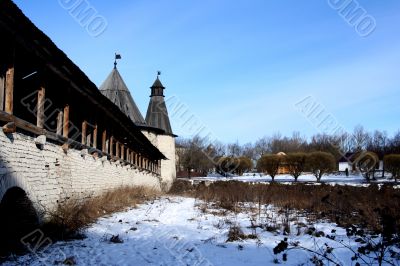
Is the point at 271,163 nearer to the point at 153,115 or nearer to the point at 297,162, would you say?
the point at 297,162

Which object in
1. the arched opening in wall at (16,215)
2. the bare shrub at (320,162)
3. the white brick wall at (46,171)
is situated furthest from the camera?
the bare shrub at (320,162)

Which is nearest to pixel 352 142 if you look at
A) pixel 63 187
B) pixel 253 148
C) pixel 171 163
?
pixel 253 148

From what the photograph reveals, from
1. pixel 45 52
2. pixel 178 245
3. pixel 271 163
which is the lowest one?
pixel 178 245

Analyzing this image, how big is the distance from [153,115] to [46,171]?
33.5 m

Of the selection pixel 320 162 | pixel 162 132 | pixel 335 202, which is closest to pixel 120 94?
pixel 162 132

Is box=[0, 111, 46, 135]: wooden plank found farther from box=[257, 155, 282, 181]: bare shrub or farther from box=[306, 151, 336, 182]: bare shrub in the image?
box=[257, 155, 282, 181]: bare shrub

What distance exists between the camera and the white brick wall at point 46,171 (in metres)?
6.45

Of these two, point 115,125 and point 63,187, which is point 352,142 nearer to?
point 115,125

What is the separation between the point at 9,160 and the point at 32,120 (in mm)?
6996

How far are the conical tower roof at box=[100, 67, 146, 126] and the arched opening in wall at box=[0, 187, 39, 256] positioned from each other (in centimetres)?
2794

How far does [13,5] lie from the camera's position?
584 centimetres

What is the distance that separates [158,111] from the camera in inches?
1657

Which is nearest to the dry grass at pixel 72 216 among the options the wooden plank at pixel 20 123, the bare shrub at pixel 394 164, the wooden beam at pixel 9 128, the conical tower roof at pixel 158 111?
the wooden plank at pixel 20 123

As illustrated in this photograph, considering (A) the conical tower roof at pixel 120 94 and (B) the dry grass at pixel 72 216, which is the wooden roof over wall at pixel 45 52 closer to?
(B) the dry grass at pixel 72 216
